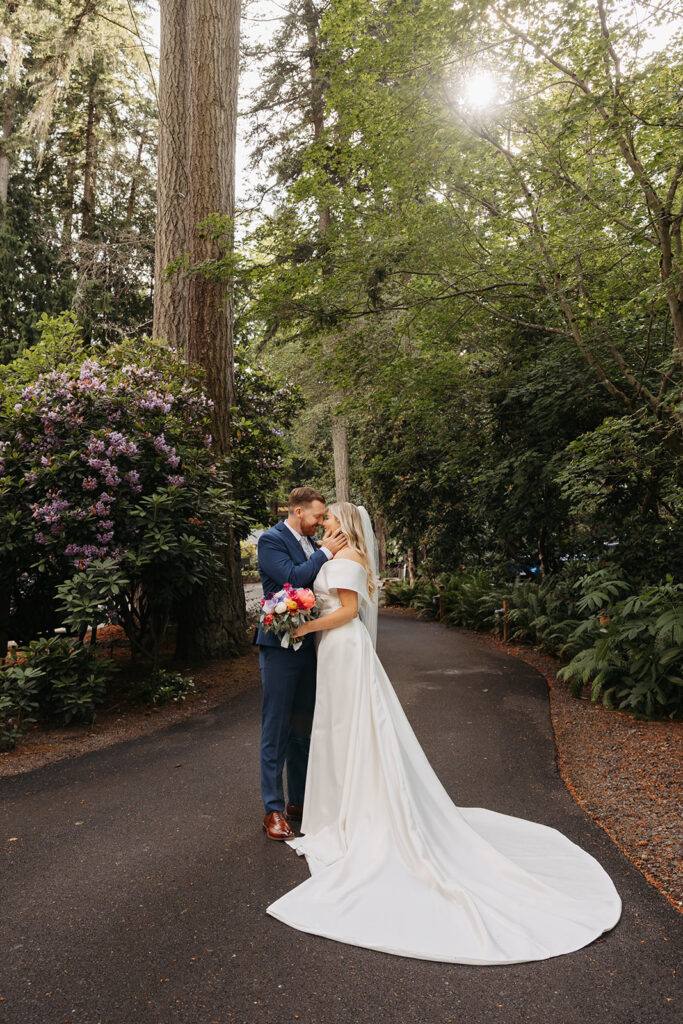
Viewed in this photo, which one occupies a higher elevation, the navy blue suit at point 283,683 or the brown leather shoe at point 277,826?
the navy blue suit at point 283,683

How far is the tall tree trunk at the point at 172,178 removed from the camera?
10641 millimetres

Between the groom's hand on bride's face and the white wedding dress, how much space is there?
4.2 inches

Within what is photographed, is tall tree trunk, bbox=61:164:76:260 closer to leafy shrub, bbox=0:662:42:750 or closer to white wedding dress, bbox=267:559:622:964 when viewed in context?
leafy shrub, bbox=0:662:42:750

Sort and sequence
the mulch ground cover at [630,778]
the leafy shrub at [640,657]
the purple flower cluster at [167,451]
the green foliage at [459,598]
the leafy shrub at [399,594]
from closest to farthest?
the mulch ground cover at [630,778]
the leafy shrub at [640,657]
the purple flower cluster at [167,451]
the green foliage at [459,598]
the leafy shrub at [399,594]

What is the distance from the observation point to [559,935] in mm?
3061

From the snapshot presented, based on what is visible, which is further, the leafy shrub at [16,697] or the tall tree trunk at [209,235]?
the tall tree trunk at [209,235]

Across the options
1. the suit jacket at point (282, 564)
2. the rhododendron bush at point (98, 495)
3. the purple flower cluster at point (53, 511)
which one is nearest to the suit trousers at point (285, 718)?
the suit jacket at point (282, 564)

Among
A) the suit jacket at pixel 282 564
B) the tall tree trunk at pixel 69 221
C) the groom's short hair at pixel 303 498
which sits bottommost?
the suit jacket at pixel 282 564

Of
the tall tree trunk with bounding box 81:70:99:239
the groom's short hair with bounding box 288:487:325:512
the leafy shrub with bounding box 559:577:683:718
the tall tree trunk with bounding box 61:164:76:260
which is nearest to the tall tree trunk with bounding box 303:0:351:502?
the tall tree trunk with bounding box 81:70:99:239

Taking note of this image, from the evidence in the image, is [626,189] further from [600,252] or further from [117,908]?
[117,908]

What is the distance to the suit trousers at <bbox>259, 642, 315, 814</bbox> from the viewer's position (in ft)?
14.3

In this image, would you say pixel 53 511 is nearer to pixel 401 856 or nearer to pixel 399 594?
pixel 401 856

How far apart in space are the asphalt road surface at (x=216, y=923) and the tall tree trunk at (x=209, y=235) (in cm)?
374

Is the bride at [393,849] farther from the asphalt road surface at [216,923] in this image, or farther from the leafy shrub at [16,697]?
the leafy shrub at [16,697]
